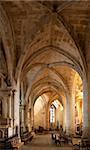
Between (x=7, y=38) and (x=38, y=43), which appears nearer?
(x=7, y=38)

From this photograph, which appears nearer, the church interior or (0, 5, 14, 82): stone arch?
the church interior

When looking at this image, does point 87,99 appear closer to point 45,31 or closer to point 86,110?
point 86,110

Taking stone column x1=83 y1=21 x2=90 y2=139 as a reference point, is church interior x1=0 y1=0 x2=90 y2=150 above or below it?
above

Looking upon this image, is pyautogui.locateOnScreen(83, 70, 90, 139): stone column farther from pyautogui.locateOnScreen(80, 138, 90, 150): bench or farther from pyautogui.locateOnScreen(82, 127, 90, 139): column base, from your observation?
pyautogui.locateOnScreen(80, 138, 90, 150): bench

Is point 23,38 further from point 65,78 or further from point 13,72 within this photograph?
point 65,78

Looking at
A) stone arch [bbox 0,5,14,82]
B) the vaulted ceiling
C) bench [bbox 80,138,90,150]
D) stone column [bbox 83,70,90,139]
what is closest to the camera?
the vaulted ceiling

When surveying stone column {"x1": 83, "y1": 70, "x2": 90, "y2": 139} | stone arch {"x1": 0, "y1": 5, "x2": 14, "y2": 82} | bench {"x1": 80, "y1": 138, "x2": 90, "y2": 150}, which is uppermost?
stone arch {"x1": 0, "y1": 5, "x2": 14, "y2": 82}

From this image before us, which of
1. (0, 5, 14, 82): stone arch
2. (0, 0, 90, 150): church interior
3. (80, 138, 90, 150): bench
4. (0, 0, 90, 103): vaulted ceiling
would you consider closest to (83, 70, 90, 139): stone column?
(0, 0, 90, 150): church interior

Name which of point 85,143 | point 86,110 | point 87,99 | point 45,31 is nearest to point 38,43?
point 45,31

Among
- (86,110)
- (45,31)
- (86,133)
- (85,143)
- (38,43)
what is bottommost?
(85,143)

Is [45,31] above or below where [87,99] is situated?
above

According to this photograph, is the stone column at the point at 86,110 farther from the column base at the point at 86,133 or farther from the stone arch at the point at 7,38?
the stone arch at the point at 7,38

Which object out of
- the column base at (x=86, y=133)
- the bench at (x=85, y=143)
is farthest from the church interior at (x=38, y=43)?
the bench at (x=85, y=143)

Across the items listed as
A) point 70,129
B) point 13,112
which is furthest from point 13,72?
point 70,129
